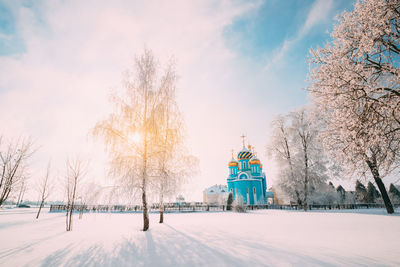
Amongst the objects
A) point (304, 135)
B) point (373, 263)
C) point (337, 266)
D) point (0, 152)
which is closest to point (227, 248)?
point (337, 266)

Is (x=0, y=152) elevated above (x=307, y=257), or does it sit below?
above

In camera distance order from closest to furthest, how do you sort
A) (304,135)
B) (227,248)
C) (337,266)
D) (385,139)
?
(337,266) < (227,248) < (385,139) < (304,135)

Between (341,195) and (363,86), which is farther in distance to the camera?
(341,195)

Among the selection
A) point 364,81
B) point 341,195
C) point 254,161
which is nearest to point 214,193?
point 254,161

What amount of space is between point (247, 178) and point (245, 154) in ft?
20.9

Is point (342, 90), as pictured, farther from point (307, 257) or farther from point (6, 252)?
point (6, 252)

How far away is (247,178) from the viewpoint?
41.3 meters

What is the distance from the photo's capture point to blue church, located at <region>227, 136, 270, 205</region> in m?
39.6

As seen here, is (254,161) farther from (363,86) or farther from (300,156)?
(363,86)

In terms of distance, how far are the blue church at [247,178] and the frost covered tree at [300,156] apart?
49.4 feet

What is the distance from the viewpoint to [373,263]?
13.4 feet

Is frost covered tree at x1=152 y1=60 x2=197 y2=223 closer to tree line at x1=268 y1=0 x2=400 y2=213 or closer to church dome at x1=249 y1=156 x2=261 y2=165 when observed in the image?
tree line at x1=268 y1=0 x2=400 y2=213

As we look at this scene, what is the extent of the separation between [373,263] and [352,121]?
405 cm

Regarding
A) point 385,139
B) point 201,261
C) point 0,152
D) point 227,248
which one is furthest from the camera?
point 0,152
